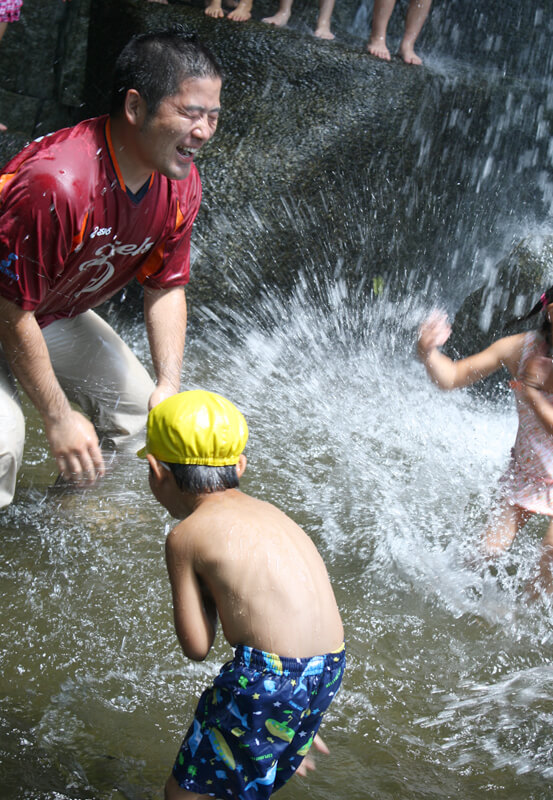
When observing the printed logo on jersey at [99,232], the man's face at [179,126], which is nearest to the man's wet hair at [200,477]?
the printed logo on jersey at [99,232]

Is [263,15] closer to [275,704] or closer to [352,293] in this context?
[352,293]

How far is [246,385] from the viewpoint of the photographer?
4910mm

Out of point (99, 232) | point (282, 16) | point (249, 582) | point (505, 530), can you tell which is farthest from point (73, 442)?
point (282, 16)

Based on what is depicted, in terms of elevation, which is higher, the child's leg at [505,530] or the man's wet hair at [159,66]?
the man's wet hair at [159,66]

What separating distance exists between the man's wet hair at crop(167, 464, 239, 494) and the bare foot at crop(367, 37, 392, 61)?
491cm

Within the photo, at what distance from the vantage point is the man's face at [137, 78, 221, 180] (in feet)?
7.86

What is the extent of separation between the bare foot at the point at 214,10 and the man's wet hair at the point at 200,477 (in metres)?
4.86

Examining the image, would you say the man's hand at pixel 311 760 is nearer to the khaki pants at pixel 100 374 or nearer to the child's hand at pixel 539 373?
the khaki pants at pixel 100 374

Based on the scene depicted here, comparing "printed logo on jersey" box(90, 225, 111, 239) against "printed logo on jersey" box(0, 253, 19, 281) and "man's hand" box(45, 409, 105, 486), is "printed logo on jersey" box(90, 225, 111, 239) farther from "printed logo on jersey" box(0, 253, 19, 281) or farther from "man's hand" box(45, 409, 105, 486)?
"man's hand" box(45, 409, 105, 486)

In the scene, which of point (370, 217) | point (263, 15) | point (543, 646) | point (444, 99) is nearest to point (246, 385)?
point (370, 217)

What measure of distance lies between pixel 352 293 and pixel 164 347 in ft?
10.3

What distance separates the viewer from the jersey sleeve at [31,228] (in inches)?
87.9

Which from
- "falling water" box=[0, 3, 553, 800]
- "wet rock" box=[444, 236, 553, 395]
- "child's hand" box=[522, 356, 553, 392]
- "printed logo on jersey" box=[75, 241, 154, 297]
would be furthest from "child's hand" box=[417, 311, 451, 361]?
"wet rock" box=[444, 236, 553, 395]

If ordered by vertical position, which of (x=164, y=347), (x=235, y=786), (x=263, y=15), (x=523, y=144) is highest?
(x=263, y=15)
